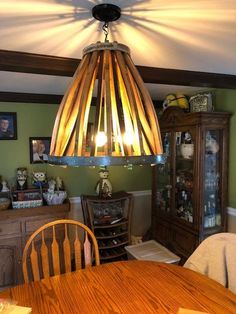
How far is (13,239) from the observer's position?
2.67 metres

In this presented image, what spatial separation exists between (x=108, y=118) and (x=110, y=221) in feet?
8.20

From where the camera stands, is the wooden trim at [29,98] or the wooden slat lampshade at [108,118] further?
the wooden trim at [29,98]

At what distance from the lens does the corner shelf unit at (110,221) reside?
3.02 m

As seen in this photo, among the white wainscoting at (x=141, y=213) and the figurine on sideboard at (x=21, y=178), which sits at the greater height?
the figurine on sideboard at (x=21, y=178)

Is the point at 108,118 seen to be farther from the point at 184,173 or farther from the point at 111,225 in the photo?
the point at 111,225

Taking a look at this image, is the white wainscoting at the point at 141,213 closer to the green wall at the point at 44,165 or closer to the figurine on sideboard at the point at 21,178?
the green wall at the point at 44,165

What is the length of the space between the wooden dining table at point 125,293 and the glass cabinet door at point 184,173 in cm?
134

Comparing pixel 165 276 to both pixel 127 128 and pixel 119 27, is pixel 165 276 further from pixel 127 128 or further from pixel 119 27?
pixel 119 27

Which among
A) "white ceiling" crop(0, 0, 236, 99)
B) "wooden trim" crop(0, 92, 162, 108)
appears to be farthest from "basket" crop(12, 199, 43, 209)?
"white ceiling" crop(0, 0, 236, 99)

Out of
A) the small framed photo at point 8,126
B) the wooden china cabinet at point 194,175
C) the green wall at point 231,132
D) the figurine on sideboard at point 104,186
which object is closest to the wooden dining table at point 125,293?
the wooden china cabinet at point 194,175

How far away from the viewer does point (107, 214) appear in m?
3.18

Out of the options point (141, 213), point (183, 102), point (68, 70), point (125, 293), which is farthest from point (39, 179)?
point (125, 293)

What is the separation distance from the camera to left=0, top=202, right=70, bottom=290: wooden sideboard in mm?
2645

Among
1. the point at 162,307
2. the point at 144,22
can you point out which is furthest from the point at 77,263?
the point at 144,22
